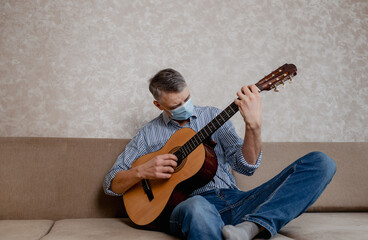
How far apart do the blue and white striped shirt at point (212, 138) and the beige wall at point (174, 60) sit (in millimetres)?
358

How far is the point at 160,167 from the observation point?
57.7 inches

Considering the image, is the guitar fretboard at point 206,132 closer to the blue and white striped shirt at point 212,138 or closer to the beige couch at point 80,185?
the blue and white striped shirt at point 212,138

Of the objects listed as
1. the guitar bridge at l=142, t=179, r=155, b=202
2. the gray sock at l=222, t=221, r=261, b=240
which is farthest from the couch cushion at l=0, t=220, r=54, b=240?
the gray sock at l=222, t=221, r=261, b=240

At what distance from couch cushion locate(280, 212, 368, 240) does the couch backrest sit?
0.61 feet

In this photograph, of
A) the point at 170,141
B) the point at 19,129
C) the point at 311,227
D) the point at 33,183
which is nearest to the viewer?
the point at 311,227

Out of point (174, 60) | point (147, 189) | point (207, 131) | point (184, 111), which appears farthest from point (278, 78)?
point (174, 60)

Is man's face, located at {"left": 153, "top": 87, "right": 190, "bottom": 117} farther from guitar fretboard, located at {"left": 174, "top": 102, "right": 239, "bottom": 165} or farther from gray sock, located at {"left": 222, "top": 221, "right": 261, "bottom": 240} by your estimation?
gray sock, located at {"left": 222, "top": 221, "right": 261, "bottom": 240}

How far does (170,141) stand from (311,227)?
69 cm

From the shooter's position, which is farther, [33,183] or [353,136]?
[353,136]

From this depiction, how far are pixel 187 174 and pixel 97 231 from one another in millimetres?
429

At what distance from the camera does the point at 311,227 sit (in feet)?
4.69

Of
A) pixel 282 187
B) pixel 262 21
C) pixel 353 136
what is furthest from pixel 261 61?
pixel 282 187

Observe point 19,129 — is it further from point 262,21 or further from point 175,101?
point 262,21

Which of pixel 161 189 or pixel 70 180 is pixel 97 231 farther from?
pixel 70 180
